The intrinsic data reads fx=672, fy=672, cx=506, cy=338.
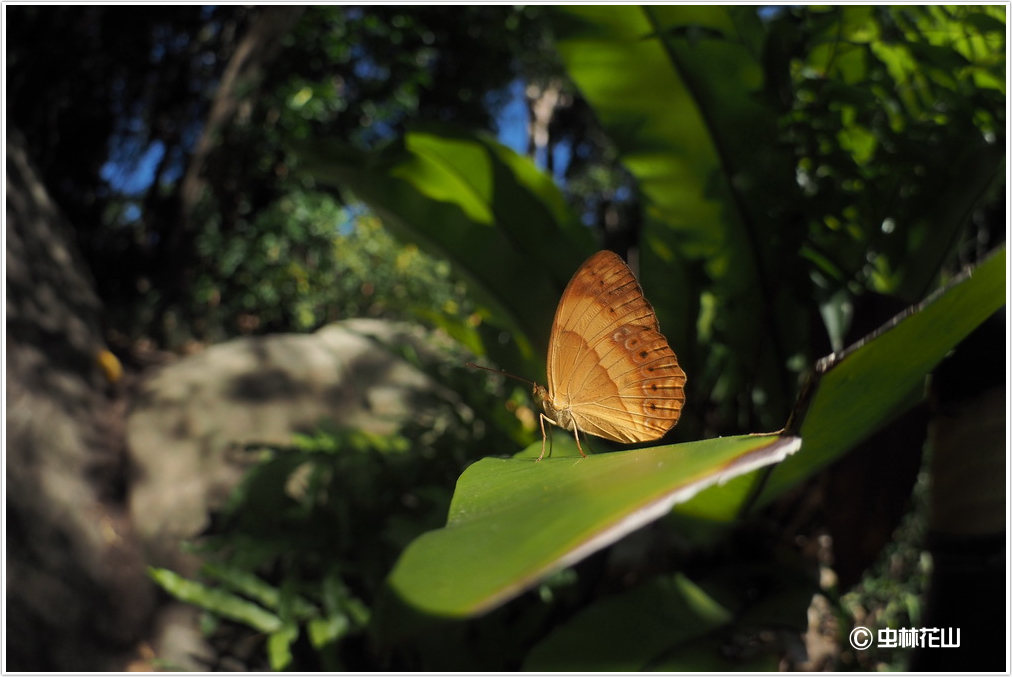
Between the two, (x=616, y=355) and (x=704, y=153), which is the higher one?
(x=704, y=153)

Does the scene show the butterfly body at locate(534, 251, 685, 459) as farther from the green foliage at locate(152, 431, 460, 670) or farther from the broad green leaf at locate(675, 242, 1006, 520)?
the green foliage at locate(152, 431, 460, 670)

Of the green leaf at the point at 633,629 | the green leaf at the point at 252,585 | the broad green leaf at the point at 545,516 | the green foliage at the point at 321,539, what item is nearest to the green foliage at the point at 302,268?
the green foliage at the point at 321,539

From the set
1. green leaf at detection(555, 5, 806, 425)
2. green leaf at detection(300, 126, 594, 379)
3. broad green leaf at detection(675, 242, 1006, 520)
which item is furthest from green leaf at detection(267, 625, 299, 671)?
broad green leaf at detection(675, 242, 1006, 520)

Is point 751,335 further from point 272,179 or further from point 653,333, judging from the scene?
point 272,179

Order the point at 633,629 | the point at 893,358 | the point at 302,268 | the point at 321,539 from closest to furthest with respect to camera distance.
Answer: the point at 893,358
the point at 633,629
the point at 321,539
the point at 302,268

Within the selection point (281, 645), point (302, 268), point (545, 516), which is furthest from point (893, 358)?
point (302, 268)

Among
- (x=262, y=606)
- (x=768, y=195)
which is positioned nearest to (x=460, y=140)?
(x=768, y=195)

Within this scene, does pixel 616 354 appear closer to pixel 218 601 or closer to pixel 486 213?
pixel 486 213
